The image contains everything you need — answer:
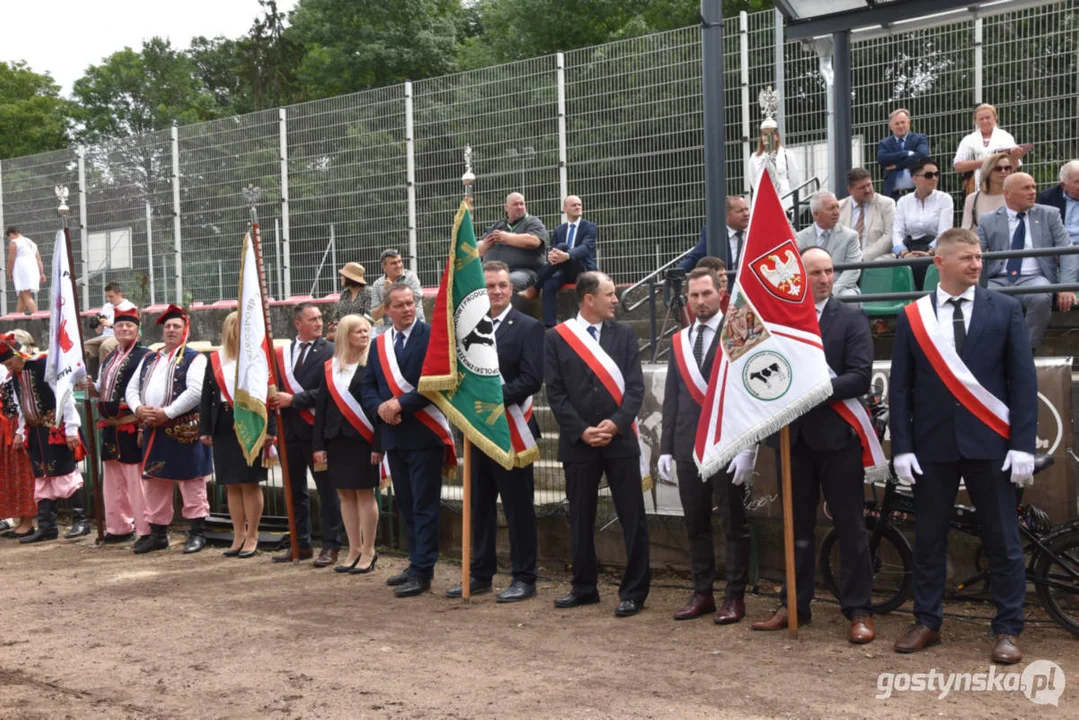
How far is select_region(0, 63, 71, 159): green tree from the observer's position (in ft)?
176

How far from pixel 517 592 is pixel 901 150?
5.50 metres

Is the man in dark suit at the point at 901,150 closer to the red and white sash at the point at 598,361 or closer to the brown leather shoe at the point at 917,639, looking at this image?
the red and white sash at the point at 598,361

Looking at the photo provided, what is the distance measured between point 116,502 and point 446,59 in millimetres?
33793

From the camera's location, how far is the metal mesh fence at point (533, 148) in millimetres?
10883

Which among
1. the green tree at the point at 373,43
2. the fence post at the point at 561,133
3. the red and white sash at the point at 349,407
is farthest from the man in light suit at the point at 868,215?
the green tree at the point at 373,43

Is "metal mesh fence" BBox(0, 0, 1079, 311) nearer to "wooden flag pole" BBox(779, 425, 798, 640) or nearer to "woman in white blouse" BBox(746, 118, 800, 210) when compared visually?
"woman in white blouse" BBox(746, 118, 800, 210)

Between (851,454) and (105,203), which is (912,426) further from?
(105,203)

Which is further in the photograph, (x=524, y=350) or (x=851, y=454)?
(x=524, y=350)

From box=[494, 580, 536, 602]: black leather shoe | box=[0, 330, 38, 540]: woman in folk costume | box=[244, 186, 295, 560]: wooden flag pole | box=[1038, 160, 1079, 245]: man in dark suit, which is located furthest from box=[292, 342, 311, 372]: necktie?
box=[1038, 160, 1079, 245]: man in dark suit

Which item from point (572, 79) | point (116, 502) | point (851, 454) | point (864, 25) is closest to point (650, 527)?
point (851, 454)

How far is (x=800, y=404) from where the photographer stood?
21.3 ft

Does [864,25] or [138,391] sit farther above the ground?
[864,25]

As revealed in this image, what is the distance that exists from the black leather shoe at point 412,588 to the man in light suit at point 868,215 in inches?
170

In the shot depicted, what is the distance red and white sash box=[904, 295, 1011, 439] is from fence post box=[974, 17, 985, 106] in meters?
5.28
